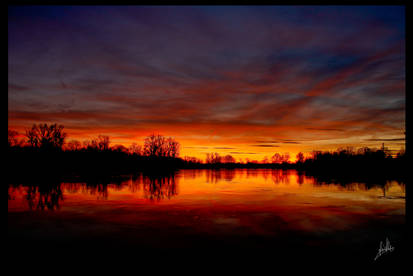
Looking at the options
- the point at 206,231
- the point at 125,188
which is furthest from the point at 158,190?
the point at 206,231

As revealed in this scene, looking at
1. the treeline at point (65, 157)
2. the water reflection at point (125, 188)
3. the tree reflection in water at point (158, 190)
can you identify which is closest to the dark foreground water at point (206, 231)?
the water reflection at point (125, 188)

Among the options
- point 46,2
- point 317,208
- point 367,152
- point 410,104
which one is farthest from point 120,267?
point 367,152

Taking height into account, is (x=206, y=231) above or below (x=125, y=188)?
above

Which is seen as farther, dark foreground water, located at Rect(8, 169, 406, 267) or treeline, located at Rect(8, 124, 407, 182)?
treeline, located at Rect(8, 124, 407, 182)

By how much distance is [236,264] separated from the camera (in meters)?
8.36

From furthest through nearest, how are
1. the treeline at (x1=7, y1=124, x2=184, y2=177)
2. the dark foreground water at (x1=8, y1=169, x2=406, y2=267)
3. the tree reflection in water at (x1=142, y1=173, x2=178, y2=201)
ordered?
the treeline at (x1=7, y1=124, x2=184, y2=177), the tree reflection in water at (x1=142, y1=173, x2=178, y2=201), the dark foreground water at (x1=8, y1=169, x2=406, y2=267)

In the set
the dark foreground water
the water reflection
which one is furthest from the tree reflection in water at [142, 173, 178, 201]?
the dark foreground water

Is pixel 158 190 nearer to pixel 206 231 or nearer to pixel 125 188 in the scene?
pixel 125 188

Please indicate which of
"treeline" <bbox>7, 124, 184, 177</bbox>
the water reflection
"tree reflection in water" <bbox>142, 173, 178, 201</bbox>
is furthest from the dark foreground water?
"treeline" <bbox>7, 124, 184, 177</bbox>

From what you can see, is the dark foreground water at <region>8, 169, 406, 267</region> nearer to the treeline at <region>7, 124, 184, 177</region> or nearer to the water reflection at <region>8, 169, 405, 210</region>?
the water reflection at <region>8, 169, 405, 210</region>

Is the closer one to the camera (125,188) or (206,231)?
(206,231)

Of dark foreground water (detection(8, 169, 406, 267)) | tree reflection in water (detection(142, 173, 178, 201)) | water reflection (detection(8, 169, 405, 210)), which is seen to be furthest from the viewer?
tree reflection in water (detection(142, 173, 178, 201))

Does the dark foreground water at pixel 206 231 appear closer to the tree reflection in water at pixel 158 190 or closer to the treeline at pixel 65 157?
the tree reflection in water at pixel 158 190

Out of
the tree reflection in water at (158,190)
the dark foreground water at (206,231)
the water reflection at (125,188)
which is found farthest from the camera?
the tree reflection in water at (158,190)
